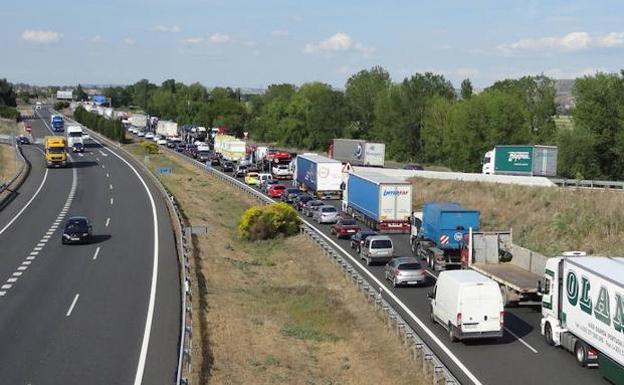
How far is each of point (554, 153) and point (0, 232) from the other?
47.7m

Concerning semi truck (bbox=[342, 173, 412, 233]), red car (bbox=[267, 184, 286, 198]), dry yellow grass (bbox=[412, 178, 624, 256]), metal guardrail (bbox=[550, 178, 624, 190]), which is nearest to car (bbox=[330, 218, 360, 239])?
semi truck (bbox=[342, 173, 412, 233])

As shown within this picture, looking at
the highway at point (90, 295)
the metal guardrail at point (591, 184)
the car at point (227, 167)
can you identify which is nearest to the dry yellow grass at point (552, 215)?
the metal guardrail at point (591, 184)

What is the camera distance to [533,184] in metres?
53.7

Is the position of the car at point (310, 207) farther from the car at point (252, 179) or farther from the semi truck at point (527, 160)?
the semi truck at point (527, 160)

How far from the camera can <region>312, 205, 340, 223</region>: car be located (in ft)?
165

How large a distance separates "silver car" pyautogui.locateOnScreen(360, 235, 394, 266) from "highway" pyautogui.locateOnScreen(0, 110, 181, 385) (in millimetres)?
9791

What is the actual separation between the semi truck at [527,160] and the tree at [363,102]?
222 feet

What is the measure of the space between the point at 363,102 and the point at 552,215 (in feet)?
312

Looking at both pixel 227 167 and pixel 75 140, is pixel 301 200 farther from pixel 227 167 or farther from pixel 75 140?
pixel 75 140

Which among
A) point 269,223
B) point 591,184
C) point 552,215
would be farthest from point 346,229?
point 591,184

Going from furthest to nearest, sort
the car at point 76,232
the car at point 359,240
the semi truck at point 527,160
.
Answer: the semi truck at point 527,160
the car at point 359,240
the car at point 76,232

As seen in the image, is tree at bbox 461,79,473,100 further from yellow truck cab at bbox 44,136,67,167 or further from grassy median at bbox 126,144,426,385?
grassy median at bbox 126,144,426,385

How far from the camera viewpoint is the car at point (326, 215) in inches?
1982

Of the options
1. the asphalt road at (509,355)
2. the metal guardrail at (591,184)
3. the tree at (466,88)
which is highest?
the tree at (466,88)
